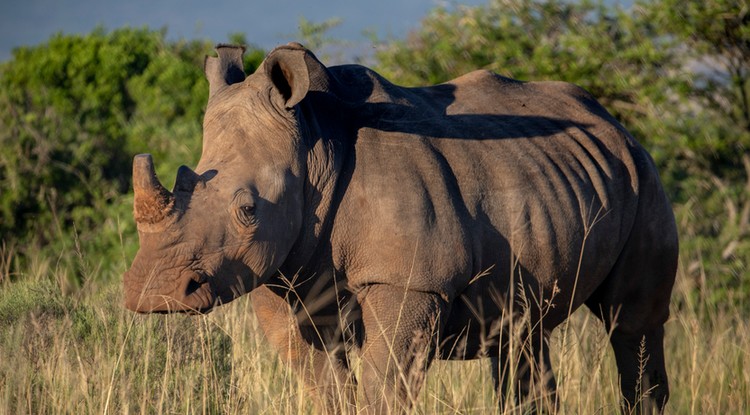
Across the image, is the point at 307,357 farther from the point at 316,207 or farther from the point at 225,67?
the point at 225,67

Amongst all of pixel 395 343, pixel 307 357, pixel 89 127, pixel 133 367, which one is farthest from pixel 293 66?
pixel 89 127

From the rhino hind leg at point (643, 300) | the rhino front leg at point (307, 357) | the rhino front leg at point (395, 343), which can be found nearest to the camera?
the rhino front leg at point (395, 343)

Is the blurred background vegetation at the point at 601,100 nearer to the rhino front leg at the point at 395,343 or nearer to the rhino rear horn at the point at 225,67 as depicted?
the rhino rear horn at the point at 225,67

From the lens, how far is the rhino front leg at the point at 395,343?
439 centimetres

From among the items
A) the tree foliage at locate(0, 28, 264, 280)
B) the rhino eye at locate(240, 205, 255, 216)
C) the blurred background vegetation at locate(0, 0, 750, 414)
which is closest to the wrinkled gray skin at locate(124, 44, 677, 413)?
the rhino eye at locate(240, 205, 255, 216)

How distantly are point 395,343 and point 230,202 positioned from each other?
0.82m

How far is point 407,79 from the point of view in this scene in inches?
→ 460

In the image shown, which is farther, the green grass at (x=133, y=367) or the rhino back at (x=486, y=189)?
the green grass at (x=133, y=367)

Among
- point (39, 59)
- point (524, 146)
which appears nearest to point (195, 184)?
point (524, 146)

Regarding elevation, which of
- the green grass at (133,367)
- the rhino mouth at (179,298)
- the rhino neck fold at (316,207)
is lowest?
the green grass at (133,367)

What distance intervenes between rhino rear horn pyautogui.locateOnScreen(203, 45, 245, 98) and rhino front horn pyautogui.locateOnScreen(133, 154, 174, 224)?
0.70 metres

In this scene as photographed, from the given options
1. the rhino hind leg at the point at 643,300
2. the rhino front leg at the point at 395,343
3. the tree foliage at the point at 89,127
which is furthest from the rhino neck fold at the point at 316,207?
the tree foliage at the point at 89,127

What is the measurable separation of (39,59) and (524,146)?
12313mm

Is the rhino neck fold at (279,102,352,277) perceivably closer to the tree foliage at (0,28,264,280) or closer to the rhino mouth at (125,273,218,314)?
the rhino mouth at (125,273,218,314)
